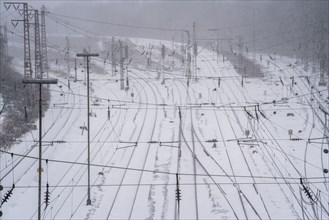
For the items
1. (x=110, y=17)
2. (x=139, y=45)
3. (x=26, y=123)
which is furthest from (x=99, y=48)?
(x=26, y=123)

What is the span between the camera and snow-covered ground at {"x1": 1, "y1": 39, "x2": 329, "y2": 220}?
19031 mm

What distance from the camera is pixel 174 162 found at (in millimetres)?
25312

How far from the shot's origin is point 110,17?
135000 mm

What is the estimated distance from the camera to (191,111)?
40.2m

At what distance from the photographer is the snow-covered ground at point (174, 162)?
62.4ft

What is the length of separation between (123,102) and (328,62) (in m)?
31.2

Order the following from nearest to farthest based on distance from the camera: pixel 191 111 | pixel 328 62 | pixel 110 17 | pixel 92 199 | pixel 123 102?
pixel 92 199 < pixel 191 111 < pixel 123 102 < pixel 328 62 < pixel 110 17

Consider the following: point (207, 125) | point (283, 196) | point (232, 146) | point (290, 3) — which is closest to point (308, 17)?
point (290, 3)

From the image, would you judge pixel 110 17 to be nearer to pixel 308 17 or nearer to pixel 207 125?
pixel 308 17

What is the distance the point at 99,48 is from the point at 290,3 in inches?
1750

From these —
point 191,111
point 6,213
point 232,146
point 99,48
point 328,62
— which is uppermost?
point 99,48

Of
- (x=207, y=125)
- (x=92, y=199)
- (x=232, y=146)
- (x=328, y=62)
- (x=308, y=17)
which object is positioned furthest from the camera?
(x=308, y=17)

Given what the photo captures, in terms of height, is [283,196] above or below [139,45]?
below

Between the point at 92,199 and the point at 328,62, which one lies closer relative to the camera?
the point at 92,199
